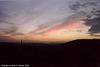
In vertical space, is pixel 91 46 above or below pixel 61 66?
above

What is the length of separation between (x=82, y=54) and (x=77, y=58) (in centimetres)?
169

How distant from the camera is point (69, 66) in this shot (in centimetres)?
1181

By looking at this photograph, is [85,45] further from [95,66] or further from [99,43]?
[95,66]

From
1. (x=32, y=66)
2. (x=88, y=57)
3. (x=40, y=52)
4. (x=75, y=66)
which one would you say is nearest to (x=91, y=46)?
(x=88, y=57)

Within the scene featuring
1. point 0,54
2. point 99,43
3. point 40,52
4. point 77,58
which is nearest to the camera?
point 77,58

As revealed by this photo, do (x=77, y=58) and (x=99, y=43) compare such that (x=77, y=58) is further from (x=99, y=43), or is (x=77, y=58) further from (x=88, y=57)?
(x=99, y=43)

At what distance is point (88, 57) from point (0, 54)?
8766mm

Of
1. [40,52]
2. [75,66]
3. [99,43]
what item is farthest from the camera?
[99,43]

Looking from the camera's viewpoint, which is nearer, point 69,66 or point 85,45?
point 69,66

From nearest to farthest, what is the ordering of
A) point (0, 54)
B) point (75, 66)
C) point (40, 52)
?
1. point (75, 66)
2. point (0, 54)
3. point (40, 52)

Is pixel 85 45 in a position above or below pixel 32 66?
above

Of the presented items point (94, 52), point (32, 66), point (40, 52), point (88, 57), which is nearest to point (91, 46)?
point (94, 52)

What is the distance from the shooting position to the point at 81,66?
11562 mm

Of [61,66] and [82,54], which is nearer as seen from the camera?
[61,66]
